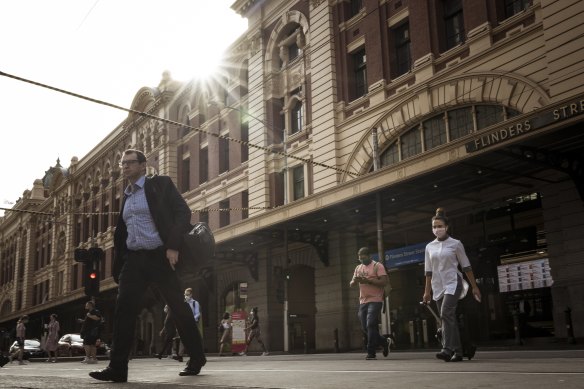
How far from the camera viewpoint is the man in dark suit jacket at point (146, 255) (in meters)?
Answer: 4.91

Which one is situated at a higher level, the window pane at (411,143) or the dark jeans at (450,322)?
the window pane at (411,143)

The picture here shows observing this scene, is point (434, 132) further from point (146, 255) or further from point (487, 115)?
point (146, 255)

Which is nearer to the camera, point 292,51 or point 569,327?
point 569,327

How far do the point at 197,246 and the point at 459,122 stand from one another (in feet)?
50.1

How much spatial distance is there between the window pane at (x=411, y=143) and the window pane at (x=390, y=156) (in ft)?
1.11

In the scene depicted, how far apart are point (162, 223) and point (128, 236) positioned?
0.33 meters

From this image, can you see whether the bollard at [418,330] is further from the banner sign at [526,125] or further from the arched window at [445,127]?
the banner sign at [526,125]

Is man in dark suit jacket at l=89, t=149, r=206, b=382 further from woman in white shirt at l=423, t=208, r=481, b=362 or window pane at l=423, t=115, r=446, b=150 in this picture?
window pane at l=423, t=115, r=446, b=150

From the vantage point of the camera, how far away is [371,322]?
9922mm

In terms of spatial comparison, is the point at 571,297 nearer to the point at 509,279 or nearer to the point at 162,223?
the point at 509,279

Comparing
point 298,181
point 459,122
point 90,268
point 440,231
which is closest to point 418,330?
point 459,122

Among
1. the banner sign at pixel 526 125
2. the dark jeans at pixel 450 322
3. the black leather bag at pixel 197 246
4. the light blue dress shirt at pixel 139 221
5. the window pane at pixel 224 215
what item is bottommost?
the dark jeans at pixel 450 322

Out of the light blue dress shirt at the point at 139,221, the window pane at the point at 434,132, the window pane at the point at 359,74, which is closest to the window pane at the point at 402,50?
the window pane at the point at 359,74

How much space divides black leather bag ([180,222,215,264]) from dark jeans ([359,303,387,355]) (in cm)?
543
